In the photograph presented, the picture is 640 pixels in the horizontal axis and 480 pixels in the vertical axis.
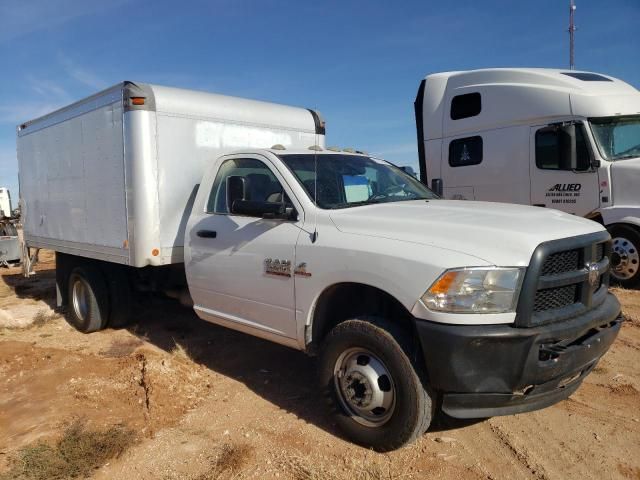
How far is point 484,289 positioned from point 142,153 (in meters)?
3.58

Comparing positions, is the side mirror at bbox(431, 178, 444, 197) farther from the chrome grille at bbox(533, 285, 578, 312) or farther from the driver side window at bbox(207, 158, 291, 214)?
the chrome grille at bbox(533, 285, 578, 312)

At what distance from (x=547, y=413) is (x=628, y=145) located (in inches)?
215

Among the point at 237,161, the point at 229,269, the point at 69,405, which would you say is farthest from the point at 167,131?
the point at 69,405

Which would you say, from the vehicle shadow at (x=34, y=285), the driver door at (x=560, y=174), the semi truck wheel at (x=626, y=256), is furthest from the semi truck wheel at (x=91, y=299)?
the semi truck wheel at (x=626, y=256)

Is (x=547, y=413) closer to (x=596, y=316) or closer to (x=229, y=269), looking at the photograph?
(x=596, y=316)

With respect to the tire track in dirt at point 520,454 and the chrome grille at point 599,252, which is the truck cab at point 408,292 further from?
the tire track in dirt at point 520,454

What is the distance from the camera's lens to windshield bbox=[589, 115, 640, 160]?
7.69 meters

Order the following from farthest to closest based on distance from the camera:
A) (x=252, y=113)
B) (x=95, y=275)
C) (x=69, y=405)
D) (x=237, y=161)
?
(x=95, y=275) < (x=252, y=113) < (x=237, y=161) < (x=69, y=405)

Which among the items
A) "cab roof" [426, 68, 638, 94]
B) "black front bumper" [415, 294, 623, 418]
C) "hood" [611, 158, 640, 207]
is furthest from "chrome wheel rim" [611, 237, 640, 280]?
"black front bumper" [415, 294, 623, 418]

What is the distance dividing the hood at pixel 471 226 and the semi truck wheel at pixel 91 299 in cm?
395

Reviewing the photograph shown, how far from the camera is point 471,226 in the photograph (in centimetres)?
322

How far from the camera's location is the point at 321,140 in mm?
6797

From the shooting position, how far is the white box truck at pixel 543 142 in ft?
25.0

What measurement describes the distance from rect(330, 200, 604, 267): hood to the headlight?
67 mm
